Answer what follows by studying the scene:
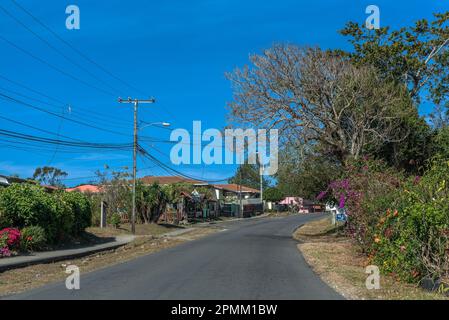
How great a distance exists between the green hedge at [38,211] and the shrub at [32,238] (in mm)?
595

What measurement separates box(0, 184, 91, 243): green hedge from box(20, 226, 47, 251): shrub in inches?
23.4

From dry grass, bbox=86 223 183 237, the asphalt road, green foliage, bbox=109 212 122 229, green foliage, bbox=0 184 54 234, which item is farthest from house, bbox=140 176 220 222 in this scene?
the asphalt road

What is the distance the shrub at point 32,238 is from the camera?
1980cm

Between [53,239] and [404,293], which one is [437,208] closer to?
[404,293]

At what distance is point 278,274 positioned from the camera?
13305 mm

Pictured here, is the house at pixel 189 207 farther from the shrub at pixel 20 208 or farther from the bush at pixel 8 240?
the bush at pixel 8 240

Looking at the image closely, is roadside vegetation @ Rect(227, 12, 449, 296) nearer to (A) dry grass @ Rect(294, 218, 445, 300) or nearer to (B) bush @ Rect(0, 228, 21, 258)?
(A) dry grass @ Rect(294, 218, 445, 300)

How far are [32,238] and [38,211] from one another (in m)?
1.60

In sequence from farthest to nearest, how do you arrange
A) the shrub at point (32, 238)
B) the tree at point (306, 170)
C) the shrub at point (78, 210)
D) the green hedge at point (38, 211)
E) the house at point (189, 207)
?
the house at point (189, 207) < the tree at point (306, 170) < the shrub at point (78, 210) < the green hedge at point (38, 211) < the shrub at point (32, 238)

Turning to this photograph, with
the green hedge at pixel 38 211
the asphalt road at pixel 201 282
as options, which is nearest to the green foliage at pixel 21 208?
the green hedge at pixel 38 211

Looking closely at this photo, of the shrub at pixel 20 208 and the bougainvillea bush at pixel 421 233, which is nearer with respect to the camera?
the bougainvillea bush at pixel 421 233

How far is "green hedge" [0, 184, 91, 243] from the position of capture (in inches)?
805
